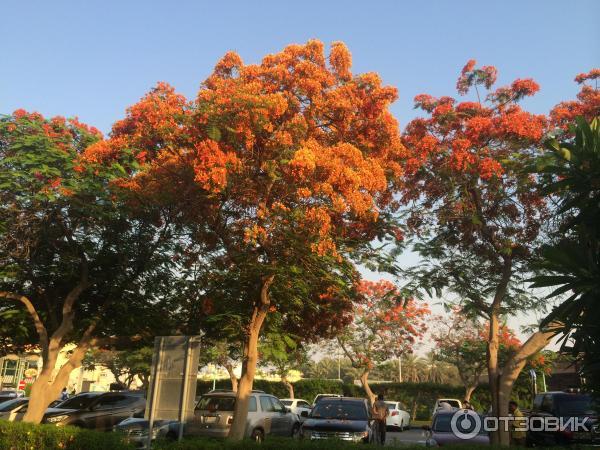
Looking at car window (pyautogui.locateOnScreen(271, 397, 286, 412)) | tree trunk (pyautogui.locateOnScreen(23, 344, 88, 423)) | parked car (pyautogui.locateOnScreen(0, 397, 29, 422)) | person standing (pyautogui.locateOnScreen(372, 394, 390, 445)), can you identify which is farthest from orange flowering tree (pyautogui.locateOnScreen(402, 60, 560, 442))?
parked car (pyautogui.locateOnScreen(0, 397, 29, 422))

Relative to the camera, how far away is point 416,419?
39.1 meters

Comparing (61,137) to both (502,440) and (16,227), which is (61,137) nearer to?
(16,227)

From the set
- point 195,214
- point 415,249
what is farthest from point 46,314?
point 415,249

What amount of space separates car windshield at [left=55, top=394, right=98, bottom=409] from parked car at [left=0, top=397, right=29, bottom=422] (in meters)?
1.31

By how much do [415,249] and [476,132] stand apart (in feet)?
11.3

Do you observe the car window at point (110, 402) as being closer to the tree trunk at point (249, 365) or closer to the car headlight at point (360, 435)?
the tree trunk at point (249, 365)

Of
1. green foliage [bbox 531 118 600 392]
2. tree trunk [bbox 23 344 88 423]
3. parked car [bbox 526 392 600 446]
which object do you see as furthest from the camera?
tree trunk [bbox 23 344 88 423]

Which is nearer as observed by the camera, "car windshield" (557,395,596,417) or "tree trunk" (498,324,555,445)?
"tree trunk" (498,324,555,445)

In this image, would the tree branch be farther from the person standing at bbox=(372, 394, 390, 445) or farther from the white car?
the white car

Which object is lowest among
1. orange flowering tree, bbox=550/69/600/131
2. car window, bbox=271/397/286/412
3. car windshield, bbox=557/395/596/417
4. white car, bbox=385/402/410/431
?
white car, bbox=385/402/410/431

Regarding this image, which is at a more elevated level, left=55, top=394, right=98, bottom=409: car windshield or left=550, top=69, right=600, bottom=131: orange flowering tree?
left=550, top=69, right=600, bottom=131: orange flowering tree

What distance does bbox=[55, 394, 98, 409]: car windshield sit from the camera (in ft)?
60.6

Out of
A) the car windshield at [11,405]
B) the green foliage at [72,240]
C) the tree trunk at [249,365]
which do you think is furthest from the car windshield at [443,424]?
the car windshield at [11,405]

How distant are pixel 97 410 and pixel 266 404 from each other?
610 cm
